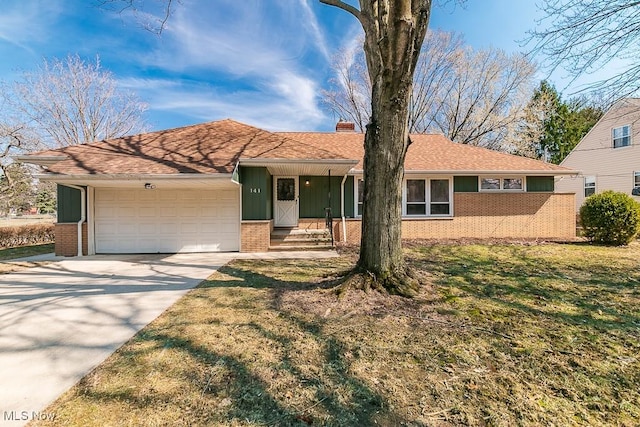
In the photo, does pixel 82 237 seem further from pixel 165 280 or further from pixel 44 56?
pixel 44 56

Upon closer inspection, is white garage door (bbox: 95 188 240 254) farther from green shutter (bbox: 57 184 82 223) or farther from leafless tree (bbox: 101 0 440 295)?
leafless tree (bbox: 101 0 440 295)

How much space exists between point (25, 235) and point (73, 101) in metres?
12.9

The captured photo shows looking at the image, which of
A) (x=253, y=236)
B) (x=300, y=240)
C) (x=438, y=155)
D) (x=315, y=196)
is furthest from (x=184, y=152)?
(x=438, y=155)

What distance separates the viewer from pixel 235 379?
2.46 metres

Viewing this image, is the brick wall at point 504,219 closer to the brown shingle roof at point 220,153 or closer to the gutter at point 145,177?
the brown shingle roof at point 220,153

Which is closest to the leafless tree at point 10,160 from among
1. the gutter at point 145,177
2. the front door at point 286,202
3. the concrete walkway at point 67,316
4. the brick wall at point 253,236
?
the gutter at point 145,177

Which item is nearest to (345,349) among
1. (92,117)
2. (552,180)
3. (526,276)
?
(526,276)

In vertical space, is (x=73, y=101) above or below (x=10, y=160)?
above

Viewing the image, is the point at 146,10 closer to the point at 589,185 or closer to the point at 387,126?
the point at 387,126

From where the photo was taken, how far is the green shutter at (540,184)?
12234 millimetres

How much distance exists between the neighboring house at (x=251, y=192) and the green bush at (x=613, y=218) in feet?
6.09

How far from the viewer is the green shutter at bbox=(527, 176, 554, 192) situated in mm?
12234

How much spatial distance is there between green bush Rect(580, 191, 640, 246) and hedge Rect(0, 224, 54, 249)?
2325 centimetres

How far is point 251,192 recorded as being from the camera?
934 centimetres
